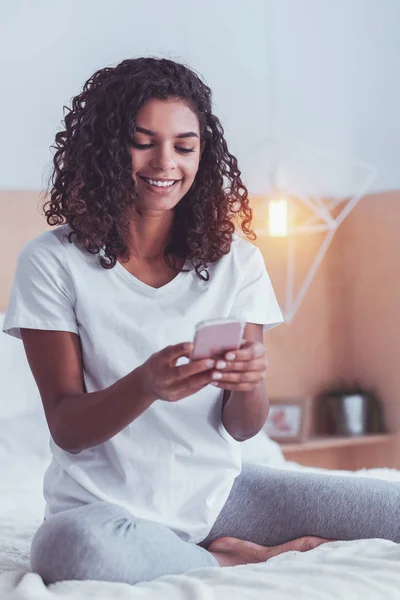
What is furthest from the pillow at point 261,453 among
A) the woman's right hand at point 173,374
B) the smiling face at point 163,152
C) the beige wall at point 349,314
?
the woman's right hand at point 173,374

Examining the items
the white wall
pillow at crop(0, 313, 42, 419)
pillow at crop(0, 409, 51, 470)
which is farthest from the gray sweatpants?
the white wall

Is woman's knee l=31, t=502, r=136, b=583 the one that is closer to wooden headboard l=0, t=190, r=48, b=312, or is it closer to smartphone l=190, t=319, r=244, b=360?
smartphone l=190, t=319, r=244, b=360

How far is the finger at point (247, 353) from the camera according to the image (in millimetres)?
1280

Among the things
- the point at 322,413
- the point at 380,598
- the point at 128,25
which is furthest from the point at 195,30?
the point at 380,598

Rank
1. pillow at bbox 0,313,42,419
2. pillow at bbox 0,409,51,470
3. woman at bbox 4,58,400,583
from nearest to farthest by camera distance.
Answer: woman at bbox 4,58,400,583
pillow at bbox 0,409,51,470
pillow at bbox 0,313,42,419

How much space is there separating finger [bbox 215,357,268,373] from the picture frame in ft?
6.10

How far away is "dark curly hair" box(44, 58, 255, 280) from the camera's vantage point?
155cm

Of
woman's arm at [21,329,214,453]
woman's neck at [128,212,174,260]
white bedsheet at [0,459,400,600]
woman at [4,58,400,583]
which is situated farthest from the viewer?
woman's neck at [128,212,174,260]

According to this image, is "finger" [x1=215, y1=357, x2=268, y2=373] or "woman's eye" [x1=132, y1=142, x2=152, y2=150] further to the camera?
"woman's eye" [x1=132, y1=142, x2=152, y2=150]

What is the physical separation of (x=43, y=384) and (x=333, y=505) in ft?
1.68

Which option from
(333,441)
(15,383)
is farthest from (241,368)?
(333,441)

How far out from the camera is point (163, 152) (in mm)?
1541

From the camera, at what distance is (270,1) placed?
3230mm

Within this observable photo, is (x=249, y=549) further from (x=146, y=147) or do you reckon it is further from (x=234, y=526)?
(x=146, y=147)
